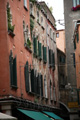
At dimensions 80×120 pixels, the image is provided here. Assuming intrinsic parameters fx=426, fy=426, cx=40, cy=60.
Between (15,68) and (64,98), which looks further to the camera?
(64,98)

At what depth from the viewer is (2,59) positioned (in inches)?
904

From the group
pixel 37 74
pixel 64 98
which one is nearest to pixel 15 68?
pixel 37 74

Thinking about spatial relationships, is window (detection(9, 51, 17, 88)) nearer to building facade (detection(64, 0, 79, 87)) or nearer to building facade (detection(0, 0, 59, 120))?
building facade (detection(0, 0, 59, 120))

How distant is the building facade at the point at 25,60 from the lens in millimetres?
23031

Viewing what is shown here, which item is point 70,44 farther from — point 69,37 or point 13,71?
point 13,71

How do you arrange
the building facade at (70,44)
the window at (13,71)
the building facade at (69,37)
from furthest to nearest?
1. the building facade at (69,37)
2. the building facade at (70,44)
3. the window at (13,71)

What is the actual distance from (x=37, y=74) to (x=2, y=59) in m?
9.92

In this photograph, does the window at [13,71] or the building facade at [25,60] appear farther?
the window at [13,71]

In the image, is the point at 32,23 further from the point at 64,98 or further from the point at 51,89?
the point at 64,98

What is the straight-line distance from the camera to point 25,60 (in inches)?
1115

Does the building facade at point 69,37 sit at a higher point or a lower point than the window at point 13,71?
higher

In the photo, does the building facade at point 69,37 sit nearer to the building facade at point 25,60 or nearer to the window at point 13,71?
the building facade at point 25,60

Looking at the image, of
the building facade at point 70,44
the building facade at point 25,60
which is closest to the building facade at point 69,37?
the building facade at point 70,44

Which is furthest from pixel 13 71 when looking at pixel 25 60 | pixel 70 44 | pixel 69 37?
pixel 69 37
